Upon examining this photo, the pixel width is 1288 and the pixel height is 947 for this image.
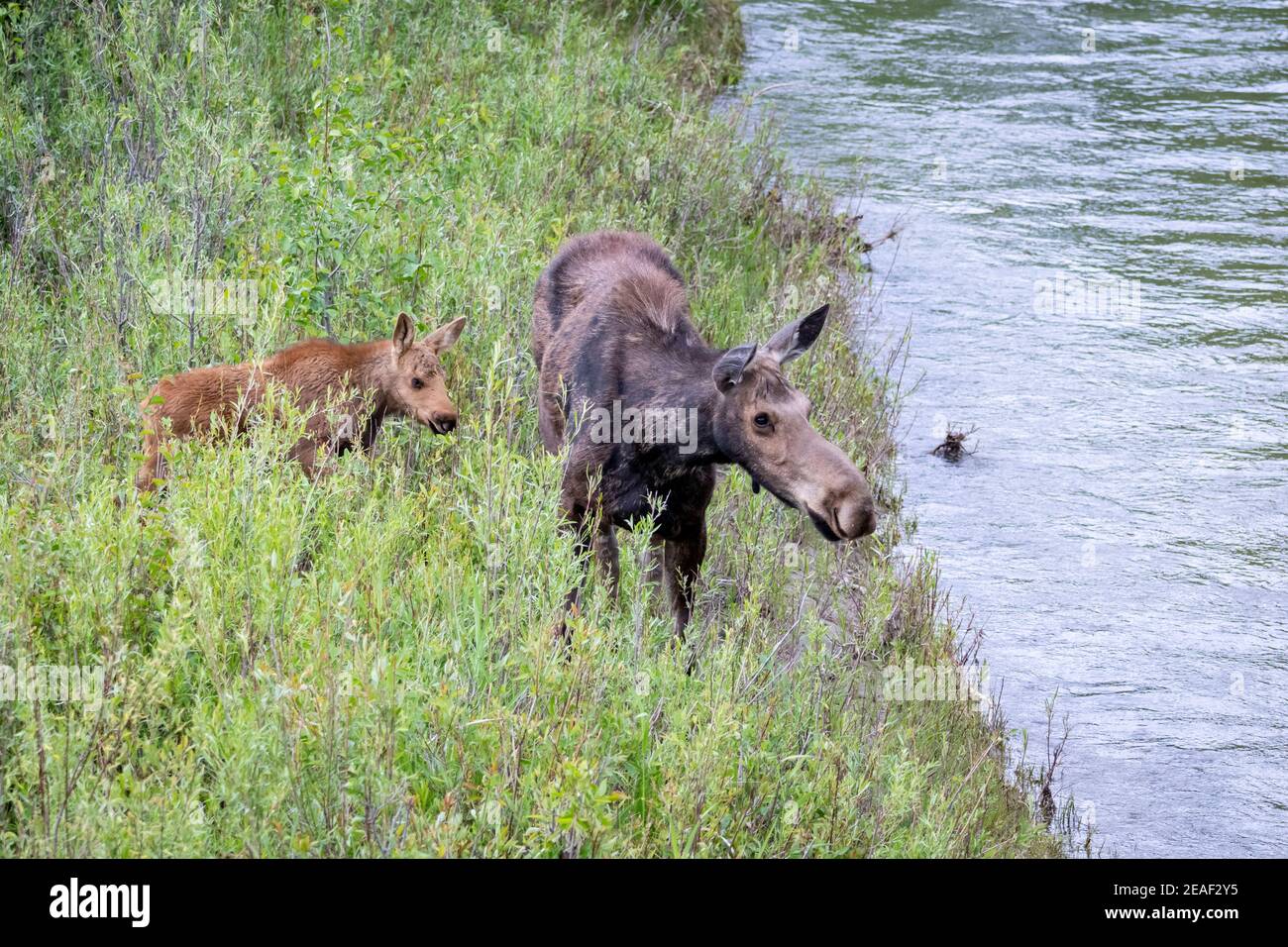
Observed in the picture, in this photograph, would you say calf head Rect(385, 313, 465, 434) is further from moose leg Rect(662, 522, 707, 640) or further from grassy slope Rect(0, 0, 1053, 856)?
moose leg Rect(662, 522, 707, 640)

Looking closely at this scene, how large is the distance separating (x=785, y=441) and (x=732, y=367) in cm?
39

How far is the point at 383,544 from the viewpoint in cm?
584

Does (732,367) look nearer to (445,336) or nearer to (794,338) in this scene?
(794,338)

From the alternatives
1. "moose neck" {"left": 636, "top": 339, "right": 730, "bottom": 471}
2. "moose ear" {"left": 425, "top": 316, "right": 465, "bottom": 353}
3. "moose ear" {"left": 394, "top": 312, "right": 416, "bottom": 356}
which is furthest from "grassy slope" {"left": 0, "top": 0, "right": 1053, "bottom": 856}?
→ "moose neck" {"left": 636, "top": 339, "right": 730, "bottom": 471}

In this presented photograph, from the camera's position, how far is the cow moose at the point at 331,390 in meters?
6.77

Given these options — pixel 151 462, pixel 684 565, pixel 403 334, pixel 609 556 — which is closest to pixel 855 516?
pixel 684 565

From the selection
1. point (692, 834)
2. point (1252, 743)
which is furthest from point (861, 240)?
point (692, 834)

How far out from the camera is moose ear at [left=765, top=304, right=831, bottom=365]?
251 inches

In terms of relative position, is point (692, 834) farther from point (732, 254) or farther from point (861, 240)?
point (861, 240)

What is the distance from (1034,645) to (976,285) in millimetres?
5200

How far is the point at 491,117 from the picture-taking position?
10.9m

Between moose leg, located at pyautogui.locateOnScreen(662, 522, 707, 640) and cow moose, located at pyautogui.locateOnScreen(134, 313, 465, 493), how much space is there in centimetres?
141

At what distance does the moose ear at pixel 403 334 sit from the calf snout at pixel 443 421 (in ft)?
1.34

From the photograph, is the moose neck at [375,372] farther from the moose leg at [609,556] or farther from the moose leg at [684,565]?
the moose leg at [684,565]
